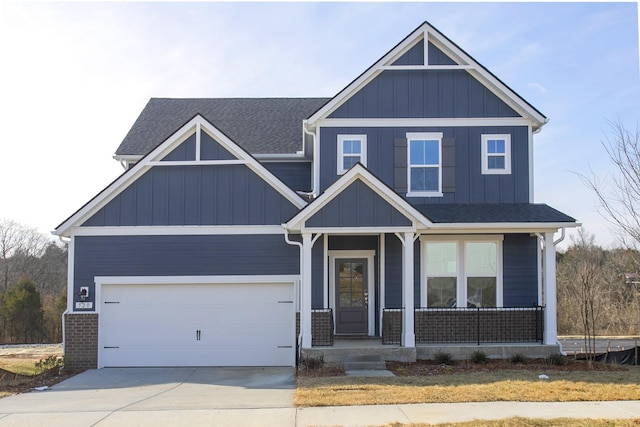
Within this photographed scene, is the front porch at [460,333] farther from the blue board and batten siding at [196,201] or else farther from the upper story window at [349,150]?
the upper story window at [349,150]

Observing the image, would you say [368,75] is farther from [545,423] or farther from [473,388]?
[545,423]

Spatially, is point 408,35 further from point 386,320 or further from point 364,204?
point 386,320

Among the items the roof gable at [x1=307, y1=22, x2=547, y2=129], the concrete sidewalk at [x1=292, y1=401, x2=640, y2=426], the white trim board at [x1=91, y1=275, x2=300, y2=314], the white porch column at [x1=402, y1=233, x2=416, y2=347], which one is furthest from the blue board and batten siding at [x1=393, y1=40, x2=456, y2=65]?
the concrete sidewalk at [x1=292, y1=401, x2=640, y2=426]

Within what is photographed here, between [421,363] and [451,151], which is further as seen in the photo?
[451,151]

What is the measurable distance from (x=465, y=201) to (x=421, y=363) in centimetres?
452

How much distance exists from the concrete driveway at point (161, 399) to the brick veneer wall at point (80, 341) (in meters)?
0.45

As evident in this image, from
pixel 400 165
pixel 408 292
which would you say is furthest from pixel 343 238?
pixel 408 292

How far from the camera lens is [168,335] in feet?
47.4

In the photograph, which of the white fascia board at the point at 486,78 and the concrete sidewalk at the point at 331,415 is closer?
the concrete sidewalk at the point at 331,415

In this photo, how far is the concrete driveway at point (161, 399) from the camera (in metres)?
8.65

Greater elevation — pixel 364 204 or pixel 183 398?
pixel 364 204

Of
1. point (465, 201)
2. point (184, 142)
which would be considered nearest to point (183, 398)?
point (184, 142)

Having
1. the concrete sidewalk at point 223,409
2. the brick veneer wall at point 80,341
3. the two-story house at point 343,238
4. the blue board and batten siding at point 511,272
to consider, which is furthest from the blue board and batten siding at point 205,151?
the concrete sidewalk at point 223,409

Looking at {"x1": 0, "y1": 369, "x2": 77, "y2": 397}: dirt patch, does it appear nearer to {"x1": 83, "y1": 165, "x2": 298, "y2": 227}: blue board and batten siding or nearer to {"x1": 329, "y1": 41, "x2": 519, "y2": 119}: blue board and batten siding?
{"x1": 83, "y1": 165, "x2": 298, "y2": 227}: blue board and batten siding
